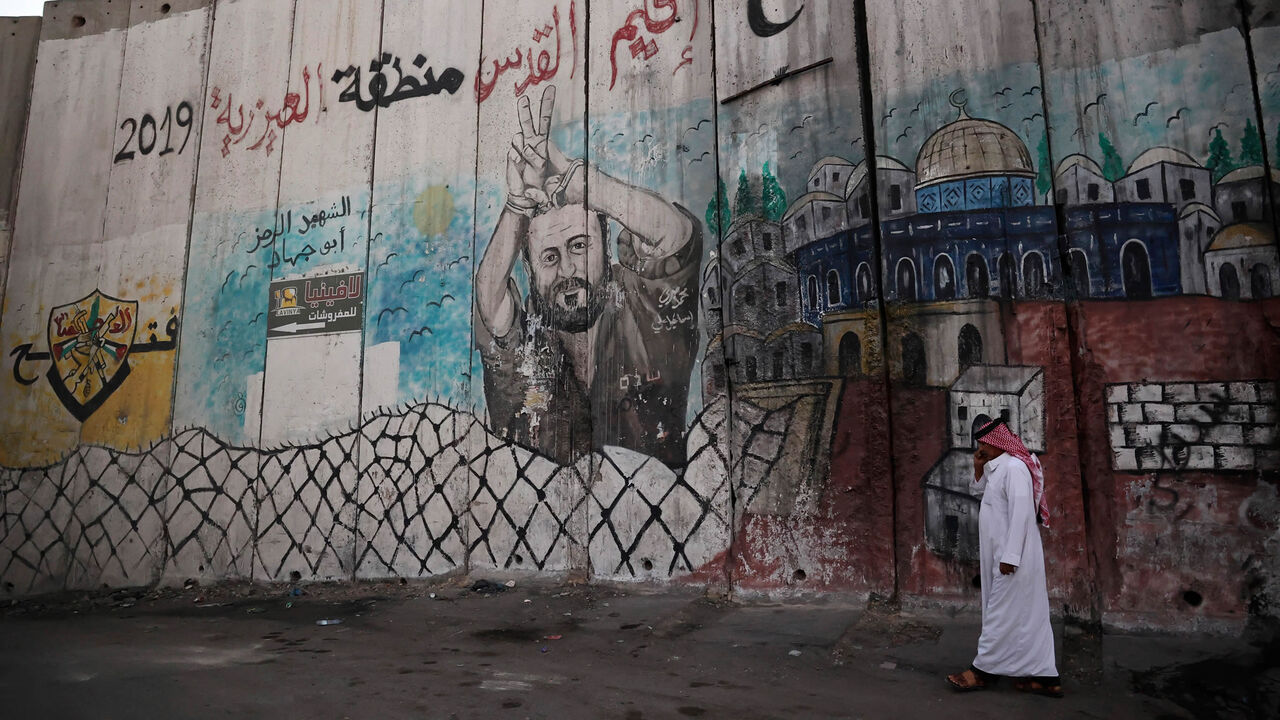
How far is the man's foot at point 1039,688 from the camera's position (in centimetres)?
326

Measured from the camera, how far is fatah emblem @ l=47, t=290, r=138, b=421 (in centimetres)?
764

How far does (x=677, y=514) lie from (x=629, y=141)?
9.49 feet

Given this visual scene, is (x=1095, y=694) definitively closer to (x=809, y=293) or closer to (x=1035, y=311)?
(x=1035, y=311)

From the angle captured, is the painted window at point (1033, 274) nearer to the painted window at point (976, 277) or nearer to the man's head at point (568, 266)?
the painted window at point (976, 277)

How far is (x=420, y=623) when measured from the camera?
498 centimetres

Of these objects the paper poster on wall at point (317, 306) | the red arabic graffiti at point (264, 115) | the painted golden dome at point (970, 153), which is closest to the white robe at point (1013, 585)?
the painted golden dome at point (970, 153)

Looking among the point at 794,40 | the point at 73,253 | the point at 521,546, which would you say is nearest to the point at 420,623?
the point at 521,546

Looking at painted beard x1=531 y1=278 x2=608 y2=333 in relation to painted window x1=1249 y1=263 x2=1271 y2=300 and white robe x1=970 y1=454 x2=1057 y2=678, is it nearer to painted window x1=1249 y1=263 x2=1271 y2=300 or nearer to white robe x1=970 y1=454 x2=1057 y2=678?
white robe x1=970 y1=454 x2=1057 y2=678

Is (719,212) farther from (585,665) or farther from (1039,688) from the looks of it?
(1039,688)

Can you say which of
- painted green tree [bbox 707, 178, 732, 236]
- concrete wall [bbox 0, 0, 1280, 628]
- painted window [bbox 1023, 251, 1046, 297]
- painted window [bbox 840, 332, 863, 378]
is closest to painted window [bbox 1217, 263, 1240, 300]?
concrete wall [bbox 0, 0, 1280, 628]

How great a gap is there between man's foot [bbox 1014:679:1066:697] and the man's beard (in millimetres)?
3669

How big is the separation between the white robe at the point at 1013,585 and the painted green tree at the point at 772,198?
233cm

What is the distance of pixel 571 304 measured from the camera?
5953mm

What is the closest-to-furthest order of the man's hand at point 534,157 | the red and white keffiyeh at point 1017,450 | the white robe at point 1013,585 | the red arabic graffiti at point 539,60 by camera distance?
the white robe at point 1013,585 → the red and white keffiyeh at point 1017,450 → the man's hand at point 534,157 → the red arabic graffiti at point 539,60
